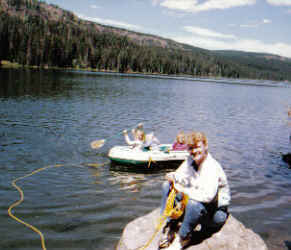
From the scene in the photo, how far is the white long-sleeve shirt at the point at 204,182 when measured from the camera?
→ 487cm

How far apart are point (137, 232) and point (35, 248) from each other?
2.35 metres

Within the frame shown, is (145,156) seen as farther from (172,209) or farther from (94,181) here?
(172,209)

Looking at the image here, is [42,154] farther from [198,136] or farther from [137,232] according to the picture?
[198,136]

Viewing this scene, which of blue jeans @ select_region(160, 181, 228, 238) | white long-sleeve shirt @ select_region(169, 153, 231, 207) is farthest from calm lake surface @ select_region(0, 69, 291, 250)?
white long-sleeve shirt @ select_region(169, 153, 231, 207)

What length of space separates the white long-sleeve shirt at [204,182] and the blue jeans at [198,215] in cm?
13

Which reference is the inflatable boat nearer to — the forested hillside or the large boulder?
the large boulder

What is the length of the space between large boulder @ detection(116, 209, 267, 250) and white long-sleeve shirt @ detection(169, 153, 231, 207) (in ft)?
2.37

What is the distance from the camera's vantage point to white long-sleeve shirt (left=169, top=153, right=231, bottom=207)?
16.0ft

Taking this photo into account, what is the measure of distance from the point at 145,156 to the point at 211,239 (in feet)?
23.9

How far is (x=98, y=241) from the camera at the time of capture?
265 inches

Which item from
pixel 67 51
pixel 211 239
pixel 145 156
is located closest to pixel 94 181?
pixel 145 156

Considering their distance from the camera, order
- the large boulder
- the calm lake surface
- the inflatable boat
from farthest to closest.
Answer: the inflatable boat < the calm lake surface < the large boulder

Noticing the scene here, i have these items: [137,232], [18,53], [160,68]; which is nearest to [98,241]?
[137,232]

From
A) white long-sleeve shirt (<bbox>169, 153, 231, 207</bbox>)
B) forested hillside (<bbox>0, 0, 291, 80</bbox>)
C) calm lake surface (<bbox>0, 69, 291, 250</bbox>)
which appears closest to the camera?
white long-sleeve shirt (<bbox>169, 153, 231, 207</bbox>)
